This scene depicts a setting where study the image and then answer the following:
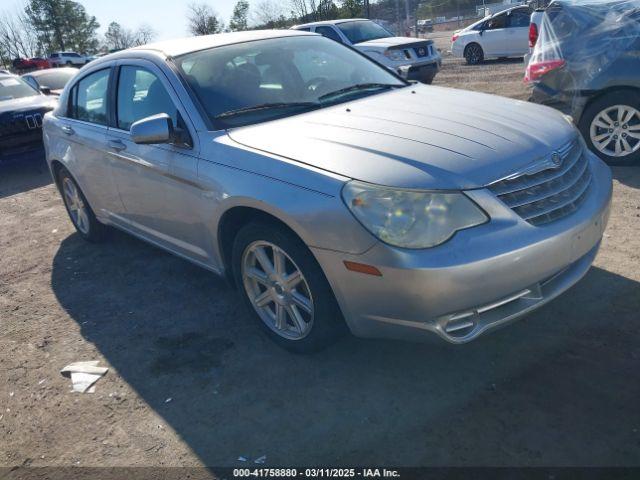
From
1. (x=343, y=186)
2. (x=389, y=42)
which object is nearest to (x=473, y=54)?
(x=389, y=42)

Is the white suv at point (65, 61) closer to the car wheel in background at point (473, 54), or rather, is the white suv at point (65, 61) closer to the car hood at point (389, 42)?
the car wheel in background at point (473, 54)

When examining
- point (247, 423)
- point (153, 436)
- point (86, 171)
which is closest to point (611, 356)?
point (247, 423)

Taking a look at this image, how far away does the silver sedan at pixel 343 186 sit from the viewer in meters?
2.56

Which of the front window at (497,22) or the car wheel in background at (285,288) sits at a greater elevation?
the front window at (497,22)

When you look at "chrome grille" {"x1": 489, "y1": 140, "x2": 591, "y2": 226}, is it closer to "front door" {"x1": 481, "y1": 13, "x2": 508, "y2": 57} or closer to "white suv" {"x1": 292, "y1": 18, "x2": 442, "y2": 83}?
"white suv" {"x1": 292, "y1": 18, "x2": 442, "y2": 83}

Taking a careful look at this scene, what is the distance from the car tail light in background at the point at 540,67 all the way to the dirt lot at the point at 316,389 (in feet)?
7.13

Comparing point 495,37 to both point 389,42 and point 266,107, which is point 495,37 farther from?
point 266,107

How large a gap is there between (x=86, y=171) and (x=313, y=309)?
2960 millimetres

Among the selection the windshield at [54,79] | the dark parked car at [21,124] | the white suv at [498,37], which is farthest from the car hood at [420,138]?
the white suv at [498,37]

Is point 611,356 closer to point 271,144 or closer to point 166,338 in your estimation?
point 271,144

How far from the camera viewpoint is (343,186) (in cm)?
265

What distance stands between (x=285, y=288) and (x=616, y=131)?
420 cm

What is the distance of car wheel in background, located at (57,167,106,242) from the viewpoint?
5441 millimetres

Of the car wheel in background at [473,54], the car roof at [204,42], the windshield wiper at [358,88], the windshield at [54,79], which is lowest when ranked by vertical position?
the car wheel in background at [473,54]
